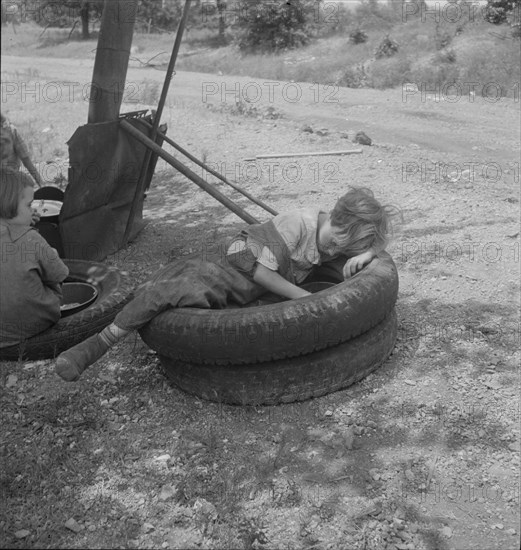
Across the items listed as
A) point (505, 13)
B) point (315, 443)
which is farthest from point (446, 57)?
point (315, 443)

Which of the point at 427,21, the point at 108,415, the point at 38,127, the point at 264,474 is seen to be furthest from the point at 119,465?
the point at 427,21

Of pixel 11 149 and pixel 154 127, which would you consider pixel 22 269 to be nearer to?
pixel 154 127

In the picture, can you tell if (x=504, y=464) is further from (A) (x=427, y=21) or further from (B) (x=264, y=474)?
(A) (x=427, y=21)

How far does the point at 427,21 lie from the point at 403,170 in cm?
1298

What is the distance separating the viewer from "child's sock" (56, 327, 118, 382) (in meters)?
3.58

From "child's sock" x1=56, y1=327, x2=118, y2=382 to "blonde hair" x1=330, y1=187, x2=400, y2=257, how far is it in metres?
1.43

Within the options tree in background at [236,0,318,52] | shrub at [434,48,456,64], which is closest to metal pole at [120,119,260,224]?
shrub at [434,48,456,64]

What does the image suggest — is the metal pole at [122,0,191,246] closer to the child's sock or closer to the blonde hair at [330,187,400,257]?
the blonde hair at [330,187,400,257]

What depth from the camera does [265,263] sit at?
3883 mm

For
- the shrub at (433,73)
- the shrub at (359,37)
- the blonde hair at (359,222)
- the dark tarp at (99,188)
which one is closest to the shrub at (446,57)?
the shrub at (433,73)

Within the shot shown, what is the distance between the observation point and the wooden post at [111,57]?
5.61 m

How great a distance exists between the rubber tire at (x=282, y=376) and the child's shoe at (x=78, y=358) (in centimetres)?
41

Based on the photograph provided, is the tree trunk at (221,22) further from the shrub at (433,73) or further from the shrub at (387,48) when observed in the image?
the shrub at (433,73)

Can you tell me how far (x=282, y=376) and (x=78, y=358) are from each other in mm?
1097
